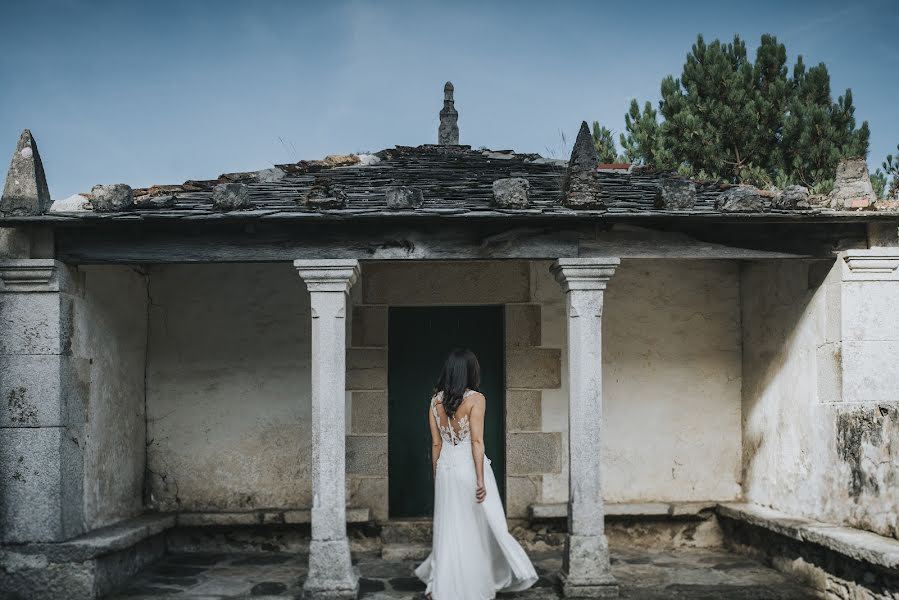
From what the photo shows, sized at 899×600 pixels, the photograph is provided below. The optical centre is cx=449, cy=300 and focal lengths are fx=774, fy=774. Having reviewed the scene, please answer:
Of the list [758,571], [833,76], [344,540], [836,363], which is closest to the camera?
[344,540]

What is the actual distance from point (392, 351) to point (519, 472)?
5.39 ft

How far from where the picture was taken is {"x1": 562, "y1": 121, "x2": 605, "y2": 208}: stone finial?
552 cm

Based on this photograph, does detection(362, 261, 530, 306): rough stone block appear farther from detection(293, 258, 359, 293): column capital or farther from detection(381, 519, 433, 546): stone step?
detection(381, 519, 433, 546): stone step

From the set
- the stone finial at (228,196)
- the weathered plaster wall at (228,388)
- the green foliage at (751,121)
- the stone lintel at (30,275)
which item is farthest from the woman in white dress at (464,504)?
the green foliage at (751,121)

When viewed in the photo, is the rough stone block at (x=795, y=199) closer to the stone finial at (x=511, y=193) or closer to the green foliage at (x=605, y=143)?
the stone finial at (x=511, y=193)

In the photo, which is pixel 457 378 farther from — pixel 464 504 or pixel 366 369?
pixel 366 369

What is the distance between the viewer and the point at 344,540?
17.8ft

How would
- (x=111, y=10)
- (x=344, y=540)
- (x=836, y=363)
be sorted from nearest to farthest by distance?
(x=344, y=540)
(x=836, y=363)
(x=111, y=10)

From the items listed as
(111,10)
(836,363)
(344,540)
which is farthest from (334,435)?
(111,10)

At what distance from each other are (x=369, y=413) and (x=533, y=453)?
157cm

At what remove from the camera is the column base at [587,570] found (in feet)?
17.6

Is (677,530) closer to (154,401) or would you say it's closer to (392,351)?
(392,351)

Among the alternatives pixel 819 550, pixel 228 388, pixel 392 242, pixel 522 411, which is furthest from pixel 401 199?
pixel 819 550

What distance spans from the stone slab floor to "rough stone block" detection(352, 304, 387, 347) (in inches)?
75.5
